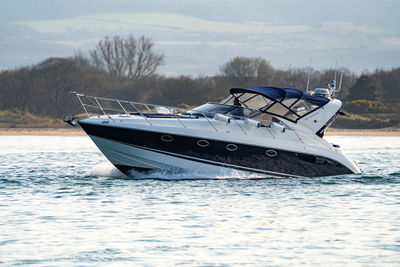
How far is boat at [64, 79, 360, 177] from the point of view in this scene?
1502 centimetres

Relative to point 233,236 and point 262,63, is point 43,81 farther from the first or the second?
point 233,236

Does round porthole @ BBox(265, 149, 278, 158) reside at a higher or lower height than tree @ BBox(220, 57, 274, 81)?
lower

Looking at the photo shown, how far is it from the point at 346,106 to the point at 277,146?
1733 inches

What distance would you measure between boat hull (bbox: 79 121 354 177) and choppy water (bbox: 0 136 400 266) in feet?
1.11

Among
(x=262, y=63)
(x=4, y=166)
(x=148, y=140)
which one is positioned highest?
→ (x=262, y=63)

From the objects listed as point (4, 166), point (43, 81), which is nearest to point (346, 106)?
point (43, 81)

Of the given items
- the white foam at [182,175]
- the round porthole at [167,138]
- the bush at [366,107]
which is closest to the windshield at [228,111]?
the round porthole at [167,138]

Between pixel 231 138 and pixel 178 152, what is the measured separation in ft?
4.38

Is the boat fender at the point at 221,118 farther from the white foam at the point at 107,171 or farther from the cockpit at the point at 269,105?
the white foam at the point at 107,171

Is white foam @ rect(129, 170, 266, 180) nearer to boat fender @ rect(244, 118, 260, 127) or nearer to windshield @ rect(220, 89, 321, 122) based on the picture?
boat fender @ rect(244, 118, 260, 127)

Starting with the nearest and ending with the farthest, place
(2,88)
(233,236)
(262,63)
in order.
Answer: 1. (233,236)
2. (2,88)
3. (262,63)

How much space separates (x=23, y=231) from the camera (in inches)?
391

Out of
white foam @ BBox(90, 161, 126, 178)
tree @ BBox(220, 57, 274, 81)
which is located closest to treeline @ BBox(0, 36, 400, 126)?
tree @ BBox(220, 57, 274, 81)

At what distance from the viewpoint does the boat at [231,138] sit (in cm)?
1502
